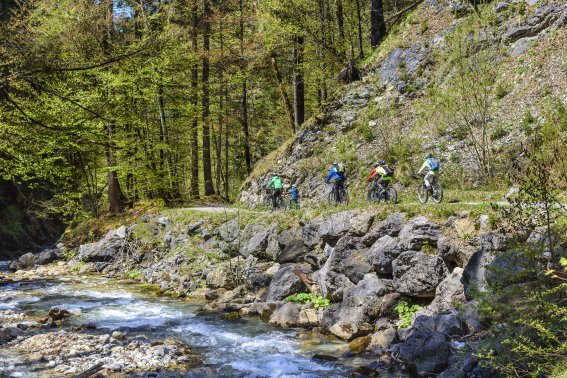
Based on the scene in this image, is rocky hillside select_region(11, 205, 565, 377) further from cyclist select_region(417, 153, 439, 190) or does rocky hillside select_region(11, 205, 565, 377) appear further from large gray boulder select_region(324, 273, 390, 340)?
cyclist select_region(417, 153, 439, 190)

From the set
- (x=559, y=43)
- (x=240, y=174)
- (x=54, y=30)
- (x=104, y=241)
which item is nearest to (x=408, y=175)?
(x=559, y=43)

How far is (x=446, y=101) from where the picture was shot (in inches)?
664

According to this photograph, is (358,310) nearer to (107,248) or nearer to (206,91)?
(107,248)

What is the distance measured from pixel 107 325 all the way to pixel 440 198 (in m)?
9.87

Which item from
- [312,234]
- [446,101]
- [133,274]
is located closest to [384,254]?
[312,234]

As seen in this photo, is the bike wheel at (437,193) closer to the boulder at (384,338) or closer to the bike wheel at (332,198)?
the bike wheel at (332,198)

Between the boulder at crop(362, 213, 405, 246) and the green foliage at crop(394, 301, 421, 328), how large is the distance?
1913 mm

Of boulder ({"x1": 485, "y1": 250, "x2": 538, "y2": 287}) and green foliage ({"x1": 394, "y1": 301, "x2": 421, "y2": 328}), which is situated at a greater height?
boulder ({"x1": 485, "y1": 250, "x2": 538, "y2": 287})

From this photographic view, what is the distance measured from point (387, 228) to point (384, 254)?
0.86 m

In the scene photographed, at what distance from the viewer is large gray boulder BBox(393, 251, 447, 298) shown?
10070 millimetres

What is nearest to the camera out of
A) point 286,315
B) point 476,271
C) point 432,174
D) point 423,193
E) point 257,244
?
point 476,271

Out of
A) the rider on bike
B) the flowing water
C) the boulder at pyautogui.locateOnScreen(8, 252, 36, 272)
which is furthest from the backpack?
the boulder at pyautogui.locateOnScreen(8, 252, 36, 272)

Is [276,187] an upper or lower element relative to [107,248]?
upper

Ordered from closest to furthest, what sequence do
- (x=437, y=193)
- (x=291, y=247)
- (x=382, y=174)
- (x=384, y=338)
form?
(x=384, y=338) → (x=437, y=193) → (x=291, y=247) → (x=382, y=174)
